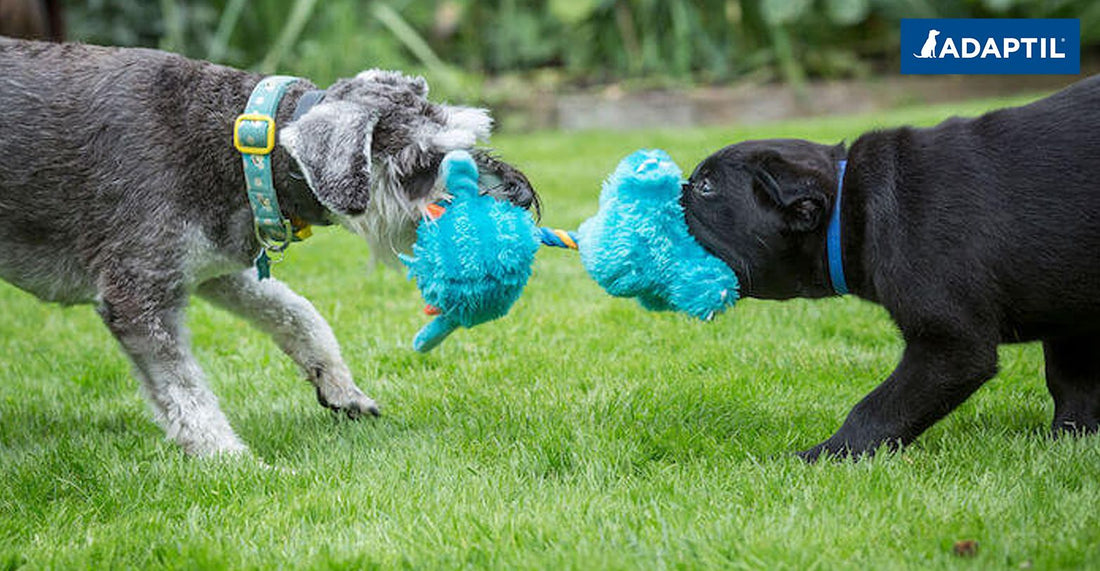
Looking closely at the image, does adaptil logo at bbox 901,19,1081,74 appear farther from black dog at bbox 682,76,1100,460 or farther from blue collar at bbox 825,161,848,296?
blue collar at bbox 825,161,848,296

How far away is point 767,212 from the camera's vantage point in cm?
431

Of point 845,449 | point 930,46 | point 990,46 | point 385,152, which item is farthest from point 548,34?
point 845,449

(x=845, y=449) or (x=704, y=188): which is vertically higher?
(x=704, y=188)

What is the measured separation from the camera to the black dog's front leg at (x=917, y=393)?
399 centimetres

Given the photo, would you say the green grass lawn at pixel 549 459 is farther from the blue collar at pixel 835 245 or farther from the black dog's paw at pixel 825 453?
the blue collar at pixel 835 245

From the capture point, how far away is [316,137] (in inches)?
172

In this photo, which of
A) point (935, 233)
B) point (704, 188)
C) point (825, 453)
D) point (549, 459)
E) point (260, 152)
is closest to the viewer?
point (935, 233)

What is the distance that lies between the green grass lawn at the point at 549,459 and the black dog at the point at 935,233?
36cm

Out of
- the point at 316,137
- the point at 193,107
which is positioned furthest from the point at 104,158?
the point at 316,137

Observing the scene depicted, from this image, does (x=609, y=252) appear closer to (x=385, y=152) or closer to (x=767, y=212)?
(x=767, y=212)

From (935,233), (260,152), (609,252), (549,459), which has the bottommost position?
(549,459)

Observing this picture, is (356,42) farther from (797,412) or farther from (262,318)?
(797,412)

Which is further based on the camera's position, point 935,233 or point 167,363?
point 167,363

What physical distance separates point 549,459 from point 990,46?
848 centimetres
